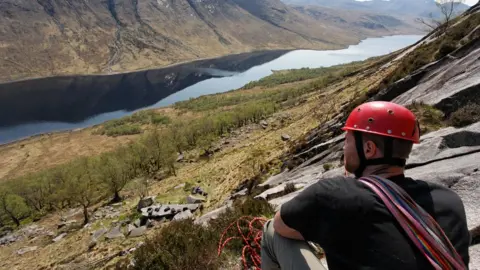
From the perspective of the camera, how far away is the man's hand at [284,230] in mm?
4027

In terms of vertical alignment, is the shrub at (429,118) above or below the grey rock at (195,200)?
above

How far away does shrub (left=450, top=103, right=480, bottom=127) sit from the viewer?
9.90 m

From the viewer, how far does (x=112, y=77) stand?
176 metres

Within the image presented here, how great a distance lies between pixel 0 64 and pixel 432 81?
202671 mm

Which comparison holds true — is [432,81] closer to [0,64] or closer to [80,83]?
[80,83]

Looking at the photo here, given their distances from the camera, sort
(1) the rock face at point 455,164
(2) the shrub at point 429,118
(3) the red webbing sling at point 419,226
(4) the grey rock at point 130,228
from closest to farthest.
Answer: (3) the red webbing sling at point 419,226
(1) the rock face at point 455,164
(2) the shrub at point 429,118
(4) the grey rock at point 130,228

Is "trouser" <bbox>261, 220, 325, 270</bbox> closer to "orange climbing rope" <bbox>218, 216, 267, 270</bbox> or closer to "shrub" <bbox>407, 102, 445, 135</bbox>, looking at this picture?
"orange climbing rope" <bbox>218, 216, 267, 270</bbox>

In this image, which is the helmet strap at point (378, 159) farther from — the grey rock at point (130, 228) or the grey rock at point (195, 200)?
the grey rock at point (195, 200)

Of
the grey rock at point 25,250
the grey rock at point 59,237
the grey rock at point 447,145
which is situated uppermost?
the grey rock at point 447,145

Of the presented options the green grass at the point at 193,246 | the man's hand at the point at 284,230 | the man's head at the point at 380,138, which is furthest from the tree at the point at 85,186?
the man's head at the point at 380,138

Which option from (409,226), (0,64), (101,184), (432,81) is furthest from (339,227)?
(0,64)

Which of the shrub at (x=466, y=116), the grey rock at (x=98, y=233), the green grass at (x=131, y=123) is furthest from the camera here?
the green grass at (x=131, y=123)

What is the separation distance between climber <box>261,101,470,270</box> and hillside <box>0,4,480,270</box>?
2.57 meters

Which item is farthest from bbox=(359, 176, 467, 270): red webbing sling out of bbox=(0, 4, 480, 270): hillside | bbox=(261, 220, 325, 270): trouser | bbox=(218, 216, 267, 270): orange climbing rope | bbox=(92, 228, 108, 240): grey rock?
bbox=(92, 228, 108, 240): grey rock
